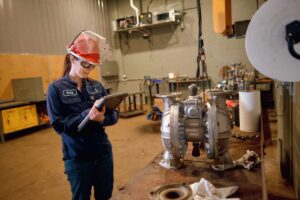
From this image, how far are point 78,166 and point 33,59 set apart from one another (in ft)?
14.0

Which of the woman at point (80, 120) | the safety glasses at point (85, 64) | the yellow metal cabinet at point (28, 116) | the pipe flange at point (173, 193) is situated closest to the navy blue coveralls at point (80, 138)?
the woman at point (80, 120)

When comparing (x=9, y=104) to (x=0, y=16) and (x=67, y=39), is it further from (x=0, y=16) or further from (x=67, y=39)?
(x=67, y=39)

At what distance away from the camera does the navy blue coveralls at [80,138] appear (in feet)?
3.75

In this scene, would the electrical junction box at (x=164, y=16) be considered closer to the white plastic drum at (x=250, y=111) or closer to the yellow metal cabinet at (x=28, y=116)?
the yellow metal cabinet at (x=28, y=116)

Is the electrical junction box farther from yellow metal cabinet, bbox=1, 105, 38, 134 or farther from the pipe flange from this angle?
the pipe flange

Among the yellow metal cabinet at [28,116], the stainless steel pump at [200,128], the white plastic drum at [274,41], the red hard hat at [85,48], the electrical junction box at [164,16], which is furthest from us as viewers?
the electrical junction box at [164,16]

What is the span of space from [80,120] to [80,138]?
0.43ft

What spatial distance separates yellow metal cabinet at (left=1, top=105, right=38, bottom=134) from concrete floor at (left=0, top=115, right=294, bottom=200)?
0.20 metres

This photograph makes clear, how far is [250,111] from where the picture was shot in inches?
57.4

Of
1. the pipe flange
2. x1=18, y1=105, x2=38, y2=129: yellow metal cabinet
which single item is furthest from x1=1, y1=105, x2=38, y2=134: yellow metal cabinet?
the pipe flange

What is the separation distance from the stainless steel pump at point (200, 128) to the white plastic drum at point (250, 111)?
0.50 meters

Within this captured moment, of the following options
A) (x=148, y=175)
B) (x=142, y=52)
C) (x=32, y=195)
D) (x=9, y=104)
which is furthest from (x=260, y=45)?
(x=142, y=52)

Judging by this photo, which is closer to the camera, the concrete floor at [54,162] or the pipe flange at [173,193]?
the pipe flange at [173,193]

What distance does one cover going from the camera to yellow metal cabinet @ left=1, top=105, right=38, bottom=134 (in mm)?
4063
